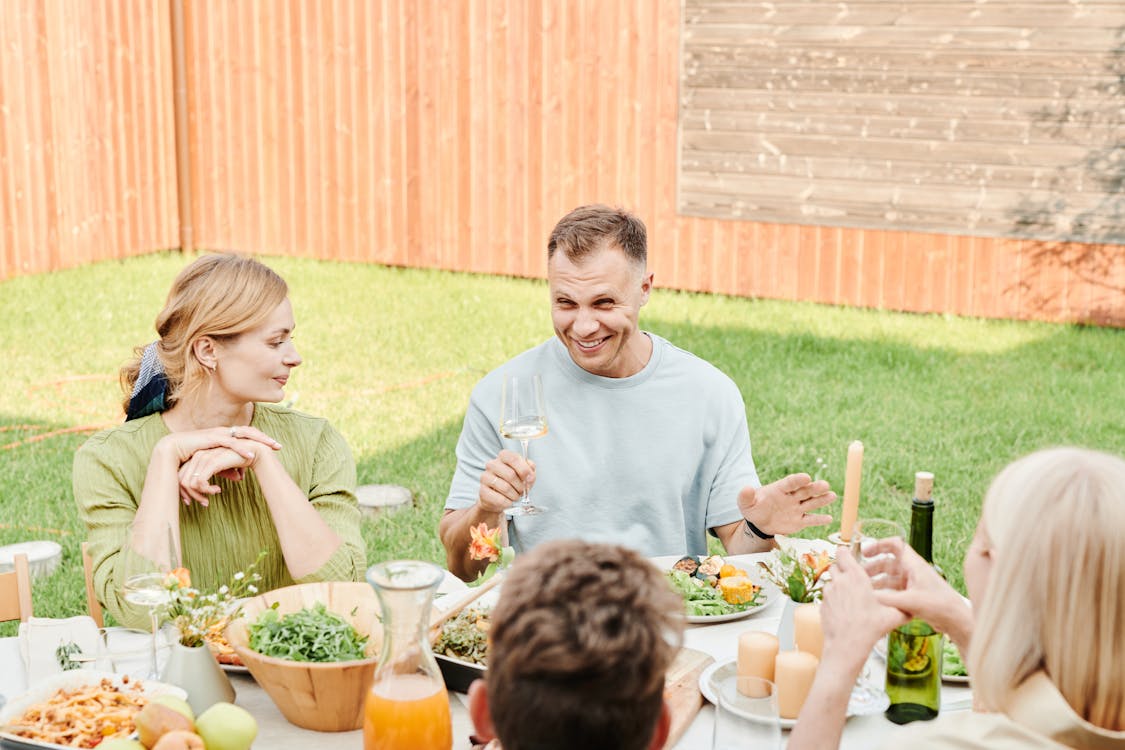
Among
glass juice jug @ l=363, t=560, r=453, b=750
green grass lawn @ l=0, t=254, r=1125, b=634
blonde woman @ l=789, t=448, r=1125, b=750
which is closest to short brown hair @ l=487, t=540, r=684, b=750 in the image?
glass juice jug @ l=363, t=560, r=453, b=750

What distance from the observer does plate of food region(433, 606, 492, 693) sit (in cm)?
247

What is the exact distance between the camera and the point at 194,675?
237cm

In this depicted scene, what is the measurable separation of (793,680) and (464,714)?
0.59 m

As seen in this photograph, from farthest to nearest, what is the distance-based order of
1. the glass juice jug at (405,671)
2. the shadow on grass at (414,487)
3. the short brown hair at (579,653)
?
the shadow on grass at (414,487) < the glass juice jug at (405,671) < the short brown hair at (579,653)

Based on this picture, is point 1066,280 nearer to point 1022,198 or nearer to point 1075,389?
point 1022,198

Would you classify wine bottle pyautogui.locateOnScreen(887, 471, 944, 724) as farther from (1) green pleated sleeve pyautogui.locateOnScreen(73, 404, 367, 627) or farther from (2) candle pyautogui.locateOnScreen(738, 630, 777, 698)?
(1) green pleated sleeve pyautogui.locateOnScreen(73, 404, 367, 627)

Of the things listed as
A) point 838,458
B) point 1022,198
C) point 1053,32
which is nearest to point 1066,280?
point 1022,198

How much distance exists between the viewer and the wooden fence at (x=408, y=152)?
33.4ft

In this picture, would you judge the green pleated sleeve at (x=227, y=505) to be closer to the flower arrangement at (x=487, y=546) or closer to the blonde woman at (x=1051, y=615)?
the flower arrangement at (x=487, y=546)

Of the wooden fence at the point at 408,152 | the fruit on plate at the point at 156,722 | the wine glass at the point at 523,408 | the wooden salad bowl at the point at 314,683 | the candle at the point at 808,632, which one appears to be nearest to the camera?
the fruit on plate at the point at 156,722

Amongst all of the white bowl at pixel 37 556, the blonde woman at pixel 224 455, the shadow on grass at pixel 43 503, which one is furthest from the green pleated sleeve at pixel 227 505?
the white bowl at pixel 37 556

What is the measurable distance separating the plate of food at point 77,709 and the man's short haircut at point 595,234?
5.20 feet

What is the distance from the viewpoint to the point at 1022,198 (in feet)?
31.3

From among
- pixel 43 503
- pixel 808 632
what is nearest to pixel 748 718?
pixel 808 632
